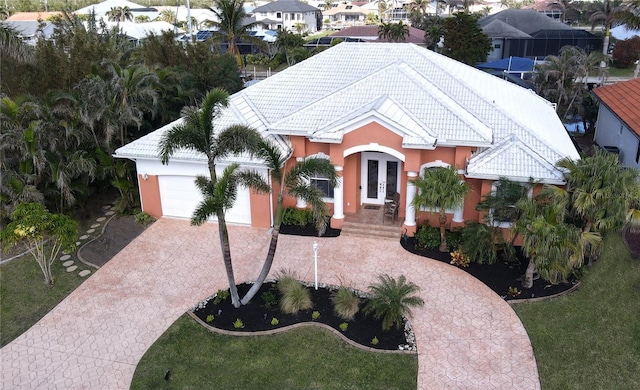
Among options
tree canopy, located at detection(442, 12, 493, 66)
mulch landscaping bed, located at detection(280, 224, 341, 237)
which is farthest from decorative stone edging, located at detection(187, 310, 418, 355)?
tree canopy, located at detection(442, 12, 493, 66)

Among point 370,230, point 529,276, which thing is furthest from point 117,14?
point 529,276

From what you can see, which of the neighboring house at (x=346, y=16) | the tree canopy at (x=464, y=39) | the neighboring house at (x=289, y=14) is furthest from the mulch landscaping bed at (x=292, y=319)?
the neighboring house at (x=346, y=16)

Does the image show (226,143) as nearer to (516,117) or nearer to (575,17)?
(516,117)

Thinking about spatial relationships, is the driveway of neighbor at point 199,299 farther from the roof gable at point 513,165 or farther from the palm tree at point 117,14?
the palm tree at point 117,14

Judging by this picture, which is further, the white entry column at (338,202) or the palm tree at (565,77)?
the palm tree at (565,77)

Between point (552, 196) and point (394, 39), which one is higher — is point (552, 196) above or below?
below

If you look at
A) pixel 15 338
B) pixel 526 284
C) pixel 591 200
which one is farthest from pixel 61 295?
pixel 591 200
